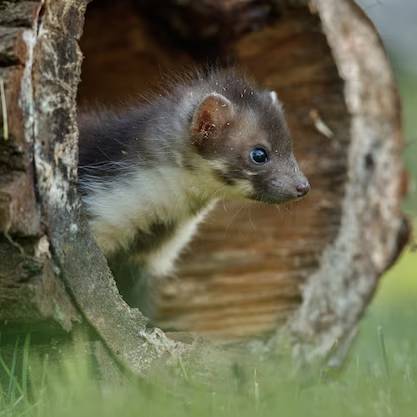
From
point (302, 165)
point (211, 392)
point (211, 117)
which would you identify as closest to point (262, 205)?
point (302, 165)

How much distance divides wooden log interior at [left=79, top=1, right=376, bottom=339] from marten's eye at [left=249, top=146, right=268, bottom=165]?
908 mm

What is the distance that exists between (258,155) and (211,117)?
0.94 ft

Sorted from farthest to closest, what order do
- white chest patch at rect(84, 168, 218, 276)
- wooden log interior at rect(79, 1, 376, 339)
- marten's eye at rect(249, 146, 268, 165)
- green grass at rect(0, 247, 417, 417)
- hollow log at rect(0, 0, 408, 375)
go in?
wooden log interior at rect(79, 1, 376, 339) → hollow log at rect(0, 0, 408, 375) → marten's eye at rect(249, 146, 268, 165) → white chest patch at rect(84, 168, 218, 276) → green grass at rect(0, 247, 417, 417)

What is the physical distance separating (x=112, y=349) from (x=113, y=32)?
311cm

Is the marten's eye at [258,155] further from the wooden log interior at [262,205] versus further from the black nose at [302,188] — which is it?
the wooden log interior at [262,205]

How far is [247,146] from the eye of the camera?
15.4 ft

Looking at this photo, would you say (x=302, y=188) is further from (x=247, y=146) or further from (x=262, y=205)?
(x=262, y=205)

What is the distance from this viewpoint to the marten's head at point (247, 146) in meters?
4.65

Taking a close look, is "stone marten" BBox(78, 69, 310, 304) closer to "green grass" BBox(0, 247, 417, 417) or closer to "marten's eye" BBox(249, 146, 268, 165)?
"marten's eye" BBox(249, 146, 268, 165)

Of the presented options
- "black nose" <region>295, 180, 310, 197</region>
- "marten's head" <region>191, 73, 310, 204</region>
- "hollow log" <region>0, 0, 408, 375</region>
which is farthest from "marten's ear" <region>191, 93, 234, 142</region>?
"hollow log" <region>0, 0, 408, 375</region>

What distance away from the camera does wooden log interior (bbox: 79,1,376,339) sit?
18.0 ft

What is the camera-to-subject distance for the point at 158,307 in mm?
5777

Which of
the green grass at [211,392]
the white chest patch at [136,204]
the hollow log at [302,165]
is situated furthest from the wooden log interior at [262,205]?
the green grass at [211,392]

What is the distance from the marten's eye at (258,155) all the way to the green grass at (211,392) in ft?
3.09
